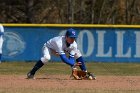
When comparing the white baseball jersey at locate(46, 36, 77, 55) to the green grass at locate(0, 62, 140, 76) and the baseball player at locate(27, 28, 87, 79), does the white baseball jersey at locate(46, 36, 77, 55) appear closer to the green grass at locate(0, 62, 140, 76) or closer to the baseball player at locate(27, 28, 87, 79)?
the baseball player at locate(27, 28, 87, 79)

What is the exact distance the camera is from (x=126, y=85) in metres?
12.8

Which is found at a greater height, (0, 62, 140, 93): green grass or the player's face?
the player's face

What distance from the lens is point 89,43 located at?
21953 millimetres

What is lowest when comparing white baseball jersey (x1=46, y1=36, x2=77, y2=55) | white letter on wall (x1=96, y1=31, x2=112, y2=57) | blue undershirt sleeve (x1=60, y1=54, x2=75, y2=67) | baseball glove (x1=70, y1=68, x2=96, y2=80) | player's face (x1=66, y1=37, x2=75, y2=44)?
white letter on wall (x1=96, y1=31, x2=112, y2=57)

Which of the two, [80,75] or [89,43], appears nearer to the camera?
[80,75]

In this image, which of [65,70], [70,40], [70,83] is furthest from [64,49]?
[65,70]

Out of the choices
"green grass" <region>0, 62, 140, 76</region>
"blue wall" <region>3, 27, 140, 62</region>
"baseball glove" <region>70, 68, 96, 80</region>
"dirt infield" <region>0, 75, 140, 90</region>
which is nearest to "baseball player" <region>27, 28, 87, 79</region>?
"baseball glove" <region>70, 68, 96, 80</region>

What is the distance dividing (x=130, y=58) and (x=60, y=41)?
8626 millimetres

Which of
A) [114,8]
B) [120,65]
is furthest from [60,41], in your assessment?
[114,8]

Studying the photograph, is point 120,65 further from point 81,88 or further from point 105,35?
point 81,88

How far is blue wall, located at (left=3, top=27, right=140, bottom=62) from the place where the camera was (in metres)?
21.8

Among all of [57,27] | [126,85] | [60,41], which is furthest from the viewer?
[57,27]

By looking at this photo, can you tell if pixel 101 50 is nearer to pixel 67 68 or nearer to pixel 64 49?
pixel 67 68

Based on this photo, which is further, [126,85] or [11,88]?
[126,85]
